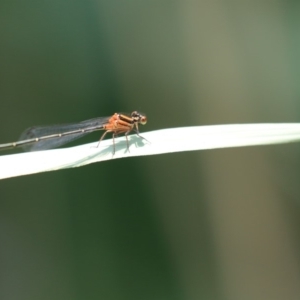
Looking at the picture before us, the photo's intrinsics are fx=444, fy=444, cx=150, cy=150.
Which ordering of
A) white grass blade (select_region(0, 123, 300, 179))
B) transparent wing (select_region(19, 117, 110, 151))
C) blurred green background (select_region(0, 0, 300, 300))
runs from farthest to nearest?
transparent wing (select_region(19, 117, 110, 151)) < blurred green background (select_region(0, 0, 300, 300)) < white grass blade (select_region(0, 123, 300, 179))

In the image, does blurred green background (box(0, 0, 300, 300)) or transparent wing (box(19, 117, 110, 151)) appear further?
transparent wing (box(19, 117, 110, 151))

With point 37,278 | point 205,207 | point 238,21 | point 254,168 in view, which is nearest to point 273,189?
point 254,168

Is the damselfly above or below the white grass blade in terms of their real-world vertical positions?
above

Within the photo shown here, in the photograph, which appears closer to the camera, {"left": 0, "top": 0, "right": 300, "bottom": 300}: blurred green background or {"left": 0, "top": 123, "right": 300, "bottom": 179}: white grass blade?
{"left": 0, "top": 123, "right": 300, "bottom": 179}: white grass blade

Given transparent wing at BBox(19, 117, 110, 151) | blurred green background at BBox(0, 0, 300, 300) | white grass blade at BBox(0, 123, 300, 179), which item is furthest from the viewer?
transparent wing at BBox(19, 117, 110, 151)

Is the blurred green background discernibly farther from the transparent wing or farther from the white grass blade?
the white grass blade

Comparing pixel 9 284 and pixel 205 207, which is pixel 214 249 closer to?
pixel 205 207

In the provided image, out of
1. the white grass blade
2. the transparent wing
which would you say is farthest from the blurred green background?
the white grass blade

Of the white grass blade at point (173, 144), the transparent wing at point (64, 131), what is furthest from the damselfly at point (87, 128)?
the white grass blade at point (173, 144)
